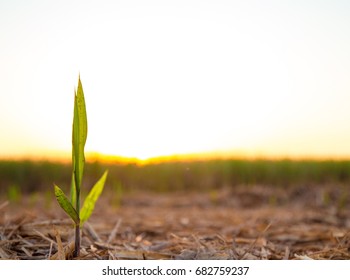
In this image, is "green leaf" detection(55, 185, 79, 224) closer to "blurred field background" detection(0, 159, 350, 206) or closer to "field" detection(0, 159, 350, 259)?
"field" detection(0, 159, 350, 259)

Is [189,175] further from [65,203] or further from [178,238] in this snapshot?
[65,203]

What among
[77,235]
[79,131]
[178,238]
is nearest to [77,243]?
[77,235]

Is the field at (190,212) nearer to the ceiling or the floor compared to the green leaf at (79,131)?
nearer to the floor

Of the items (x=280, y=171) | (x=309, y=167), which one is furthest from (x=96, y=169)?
(x=309, y=167)

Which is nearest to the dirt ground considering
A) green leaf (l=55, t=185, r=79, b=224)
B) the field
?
the field

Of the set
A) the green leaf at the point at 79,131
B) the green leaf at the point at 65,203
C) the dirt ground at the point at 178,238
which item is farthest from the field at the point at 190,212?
the green leaf at the point at 79,131

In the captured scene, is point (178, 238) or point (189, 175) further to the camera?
point (189, 175)

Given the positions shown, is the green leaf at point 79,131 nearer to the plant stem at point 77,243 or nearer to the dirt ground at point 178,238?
the plant stem at point 77,243

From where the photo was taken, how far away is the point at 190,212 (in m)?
4.70

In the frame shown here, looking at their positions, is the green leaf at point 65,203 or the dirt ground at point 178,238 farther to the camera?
the dirt ground at point 178,238

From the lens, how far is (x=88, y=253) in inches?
63.4

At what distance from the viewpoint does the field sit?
5.89ft

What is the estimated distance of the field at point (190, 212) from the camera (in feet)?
5.89
